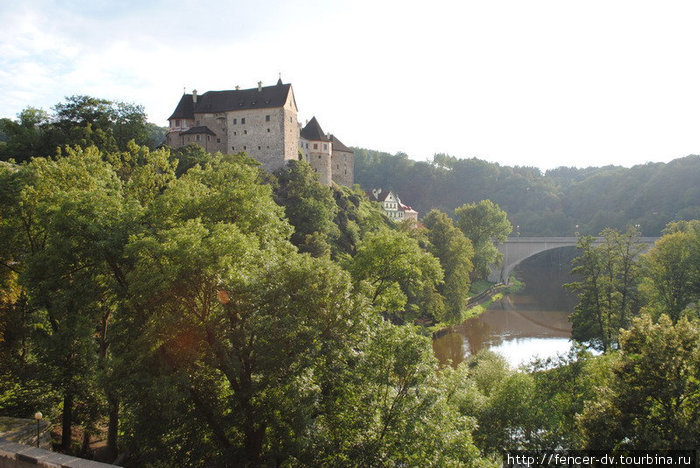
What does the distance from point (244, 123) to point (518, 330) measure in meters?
33.1

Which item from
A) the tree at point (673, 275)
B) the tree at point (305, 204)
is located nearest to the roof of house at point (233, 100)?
the tree at point (305, 204)

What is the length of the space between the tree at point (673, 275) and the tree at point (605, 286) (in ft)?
6.42

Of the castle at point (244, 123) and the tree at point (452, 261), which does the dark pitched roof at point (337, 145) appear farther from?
the tree at point (452, 261)

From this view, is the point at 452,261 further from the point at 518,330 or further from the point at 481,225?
the point at 481,225

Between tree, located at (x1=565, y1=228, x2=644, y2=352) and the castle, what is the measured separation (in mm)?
30946

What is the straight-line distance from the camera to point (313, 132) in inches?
2265

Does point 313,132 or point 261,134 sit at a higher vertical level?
point 313,132

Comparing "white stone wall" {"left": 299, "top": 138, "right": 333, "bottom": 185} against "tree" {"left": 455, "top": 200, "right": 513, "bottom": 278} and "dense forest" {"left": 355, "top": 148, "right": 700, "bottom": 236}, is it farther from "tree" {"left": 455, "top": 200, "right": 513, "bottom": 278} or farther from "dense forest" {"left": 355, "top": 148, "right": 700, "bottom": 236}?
"dense forest" {"left": 355, "top": 148, "right": 700, "bottom": 236}

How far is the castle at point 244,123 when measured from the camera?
160 ft

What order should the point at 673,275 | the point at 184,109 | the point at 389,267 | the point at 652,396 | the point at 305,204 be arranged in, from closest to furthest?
the point at 652,396, the point at 389,267, the point at 673,275, the point at 305,204, the point at 184,109

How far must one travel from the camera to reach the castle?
48.6 metres

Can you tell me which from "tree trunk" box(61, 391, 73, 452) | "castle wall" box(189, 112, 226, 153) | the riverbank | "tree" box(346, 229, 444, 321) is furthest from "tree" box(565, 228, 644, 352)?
"castle wall" box(189, 112, 226, 153)

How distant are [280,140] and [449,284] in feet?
73.4

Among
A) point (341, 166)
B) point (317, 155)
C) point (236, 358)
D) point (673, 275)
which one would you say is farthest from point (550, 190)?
point (236, 358)
